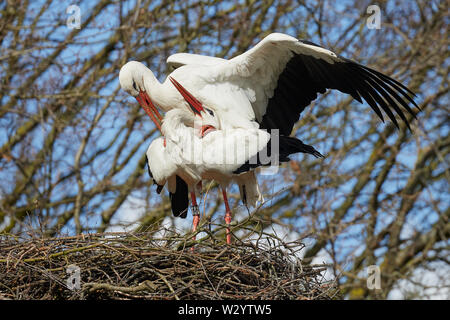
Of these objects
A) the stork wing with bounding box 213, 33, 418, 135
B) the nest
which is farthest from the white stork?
the nest

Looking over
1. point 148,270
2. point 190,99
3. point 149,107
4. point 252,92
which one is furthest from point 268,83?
point 148,270

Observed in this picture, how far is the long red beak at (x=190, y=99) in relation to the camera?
7.27m

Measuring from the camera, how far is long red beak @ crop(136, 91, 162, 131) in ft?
25.3

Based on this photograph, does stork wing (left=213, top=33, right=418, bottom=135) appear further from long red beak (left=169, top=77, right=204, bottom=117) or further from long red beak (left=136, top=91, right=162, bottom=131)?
long red beak (left=136, top=91, right=162, bottom=131)

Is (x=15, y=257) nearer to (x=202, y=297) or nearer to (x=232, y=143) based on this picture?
(x=202, y=297)

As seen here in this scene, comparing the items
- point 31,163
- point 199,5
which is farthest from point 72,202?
point 199,5

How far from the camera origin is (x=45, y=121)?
12.2 meters

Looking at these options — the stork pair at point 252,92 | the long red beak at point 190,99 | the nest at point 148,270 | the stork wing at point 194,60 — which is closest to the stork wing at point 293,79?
the stork pair at point 252,92

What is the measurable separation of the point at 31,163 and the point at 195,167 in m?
6.22

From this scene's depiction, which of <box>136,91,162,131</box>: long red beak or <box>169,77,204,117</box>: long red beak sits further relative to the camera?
<box>136,91,162,131</box>: long red beak

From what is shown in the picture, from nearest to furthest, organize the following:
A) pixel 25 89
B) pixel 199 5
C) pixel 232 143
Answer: pixel 232 143 → pixel 25 89 → pixel 199 5

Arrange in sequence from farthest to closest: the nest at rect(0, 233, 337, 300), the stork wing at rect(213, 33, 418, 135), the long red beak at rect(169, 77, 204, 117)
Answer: the long red beak at rect(169, 77, 204, 117) < the stork wing at rect(213, 33, 418, 135) < the nest at rect(0, 233, 337, 300)

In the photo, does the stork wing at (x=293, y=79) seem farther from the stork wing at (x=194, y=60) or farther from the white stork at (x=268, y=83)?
the stork wing at (x=194, y=60)

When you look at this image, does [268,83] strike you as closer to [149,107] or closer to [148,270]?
[149,107]
